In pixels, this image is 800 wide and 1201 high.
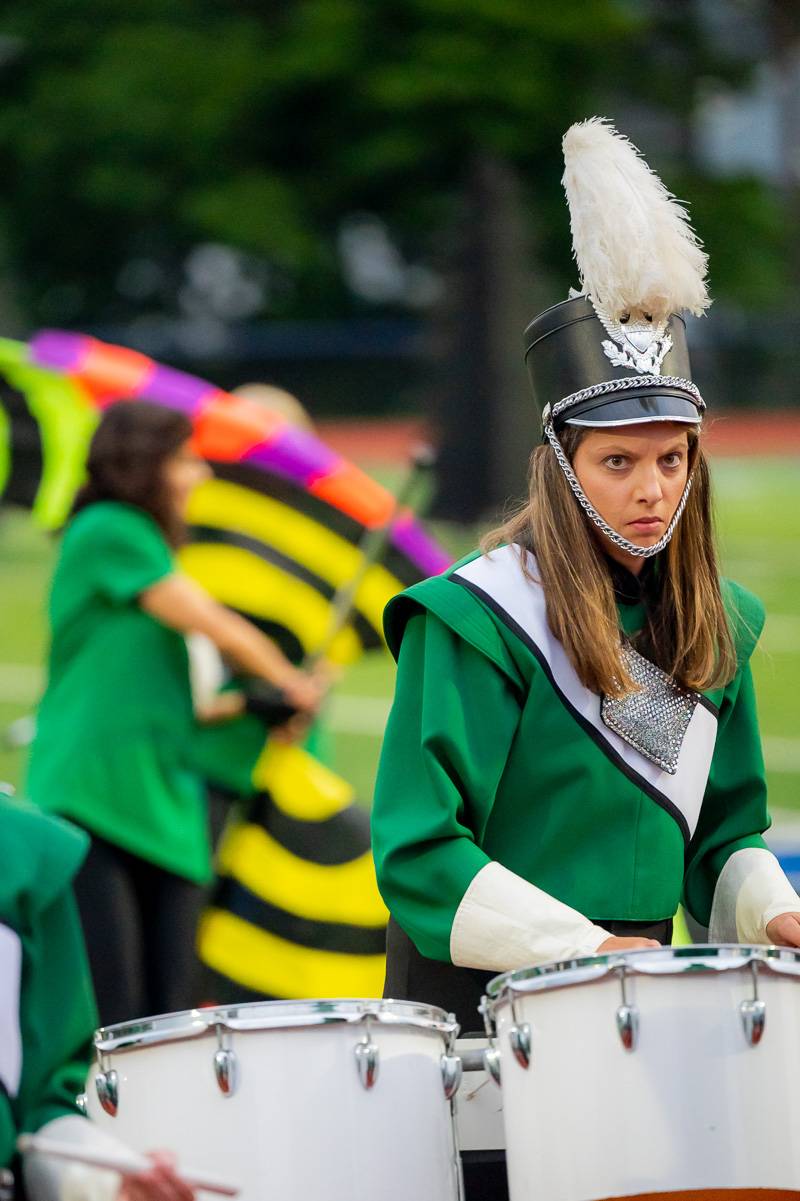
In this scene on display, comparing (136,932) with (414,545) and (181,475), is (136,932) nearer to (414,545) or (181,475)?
(181,475)

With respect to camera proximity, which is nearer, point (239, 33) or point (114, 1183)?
point (114, 1183)

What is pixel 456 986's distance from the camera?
3.28 metres

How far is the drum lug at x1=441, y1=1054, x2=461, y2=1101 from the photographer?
2934 mm

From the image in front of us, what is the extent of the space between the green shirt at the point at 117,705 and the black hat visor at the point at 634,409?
2974mm

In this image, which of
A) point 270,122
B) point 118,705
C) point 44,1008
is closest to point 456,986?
point 44,1008

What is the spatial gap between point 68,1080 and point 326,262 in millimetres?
25934

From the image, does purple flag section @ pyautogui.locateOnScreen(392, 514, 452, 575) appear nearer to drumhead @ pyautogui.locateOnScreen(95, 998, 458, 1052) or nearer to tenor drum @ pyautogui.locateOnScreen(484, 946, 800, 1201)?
drumhead @ pyautogui.locateOnScreen(95, 998, 458, 1052)

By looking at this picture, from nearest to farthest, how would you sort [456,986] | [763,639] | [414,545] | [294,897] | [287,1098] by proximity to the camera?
[287,1098], [456,986], [294,897], [414,545], [763,639]

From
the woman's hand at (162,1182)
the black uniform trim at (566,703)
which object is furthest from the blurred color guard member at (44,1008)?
the black uniform trim at (566,703)

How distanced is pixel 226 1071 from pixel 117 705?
11.1ft

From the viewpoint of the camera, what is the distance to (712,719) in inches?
130

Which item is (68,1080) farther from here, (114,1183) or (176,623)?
(176,623)

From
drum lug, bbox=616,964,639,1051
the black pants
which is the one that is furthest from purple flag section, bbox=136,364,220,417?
drum lug, bbox=616,964,639,1051

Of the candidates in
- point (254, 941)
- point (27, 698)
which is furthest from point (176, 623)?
point (27, 698)
